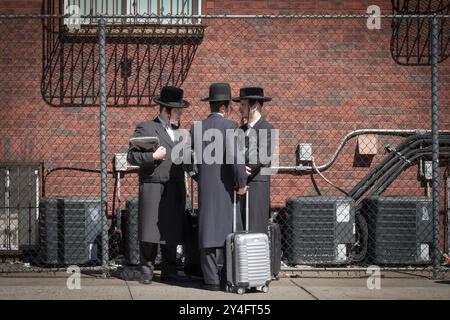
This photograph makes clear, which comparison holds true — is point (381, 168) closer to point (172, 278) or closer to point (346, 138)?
point (346, 138)

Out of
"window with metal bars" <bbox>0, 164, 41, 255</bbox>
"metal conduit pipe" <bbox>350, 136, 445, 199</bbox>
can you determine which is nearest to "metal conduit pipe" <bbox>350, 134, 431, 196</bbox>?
"metal conduit pipe" <bbox>350, 136, 445, 199</bbox>

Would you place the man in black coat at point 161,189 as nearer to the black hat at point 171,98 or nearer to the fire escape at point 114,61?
the black hat at point 171,98

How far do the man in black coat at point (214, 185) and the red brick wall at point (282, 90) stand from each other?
2.92 metres

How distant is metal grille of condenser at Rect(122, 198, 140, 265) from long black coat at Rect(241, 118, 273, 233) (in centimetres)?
173

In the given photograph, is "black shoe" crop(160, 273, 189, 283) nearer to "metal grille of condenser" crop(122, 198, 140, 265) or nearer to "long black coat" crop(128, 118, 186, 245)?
"long black coat" crop(128, 118, 186, 245)

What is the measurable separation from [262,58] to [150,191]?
11.1ft

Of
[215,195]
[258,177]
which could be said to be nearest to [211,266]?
[215,195]

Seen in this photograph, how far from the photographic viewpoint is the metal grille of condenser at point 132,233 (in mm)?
9344

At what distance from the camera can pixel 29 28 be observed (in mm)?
10570

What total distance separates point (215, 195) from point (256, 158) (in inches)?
22.6

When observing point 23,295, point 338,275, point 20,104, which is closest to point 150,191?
point 23,295

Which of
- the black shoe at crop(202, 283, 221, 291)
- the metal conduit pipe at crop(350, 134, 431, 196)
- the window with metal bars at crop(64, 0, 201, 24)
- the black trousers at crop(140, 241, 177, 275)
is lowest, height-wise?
the black shoe at crop(202, 283, 221, 291)

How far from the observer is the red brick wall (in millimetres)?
10547

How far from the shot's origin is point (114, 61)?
10.6 m
